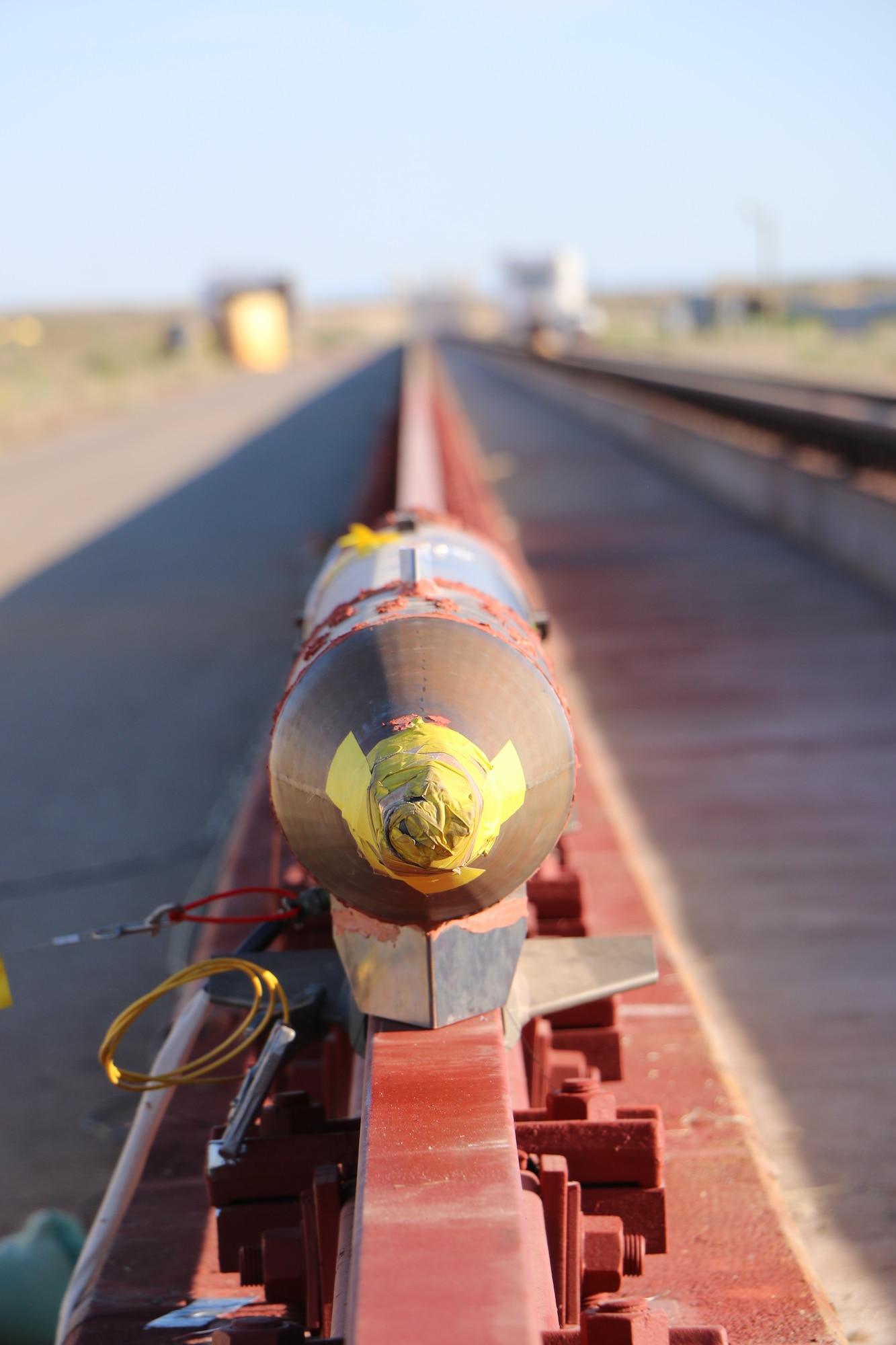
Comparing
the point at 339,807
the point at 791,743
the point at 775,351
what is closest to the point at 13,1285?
the point at 339,807

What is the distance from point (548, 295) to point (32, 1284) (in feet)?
241

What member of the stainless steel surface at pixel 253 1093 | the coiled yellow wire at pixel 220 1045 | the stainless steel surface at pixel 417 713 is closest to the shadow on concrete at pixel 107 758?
the coiled yellow wire at pixel 220 1045

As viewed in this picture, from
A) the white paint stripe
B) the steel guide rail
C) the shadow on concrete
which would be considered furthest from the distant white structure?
the white paint stripe

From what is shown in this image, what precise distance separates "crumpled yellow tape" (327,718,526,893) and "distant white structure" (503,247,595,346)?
71.4 metres

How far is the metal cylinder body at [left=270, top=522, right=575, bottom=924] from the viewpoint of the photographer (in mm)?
2857

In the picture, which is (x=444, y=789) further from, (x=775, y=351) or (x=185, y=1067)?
(x=775, y=351)

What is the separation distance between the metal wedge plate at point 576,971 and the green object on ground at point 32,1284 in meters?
1.45

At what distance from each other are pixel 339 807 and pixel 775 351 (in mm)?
64499

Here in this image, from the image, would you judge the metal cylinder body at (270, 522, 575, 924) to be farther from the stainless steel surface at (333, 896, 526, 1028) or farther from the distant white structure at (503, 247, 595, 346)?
the distant white structure at (503, 247, 595, 346)

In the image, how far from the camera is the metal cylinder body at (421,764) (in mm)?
2857

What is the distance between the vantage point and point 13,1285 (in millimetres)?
3783

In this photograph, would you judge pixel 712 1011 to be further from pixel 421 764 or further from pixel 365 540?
pixel 421 764

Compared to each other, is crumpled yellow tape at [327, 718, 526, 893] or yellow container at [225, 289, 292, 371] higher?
yellow container at [225, 289, 292, 371]

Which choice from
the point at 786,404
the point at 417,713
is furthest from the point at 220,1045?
the point at 786,404
